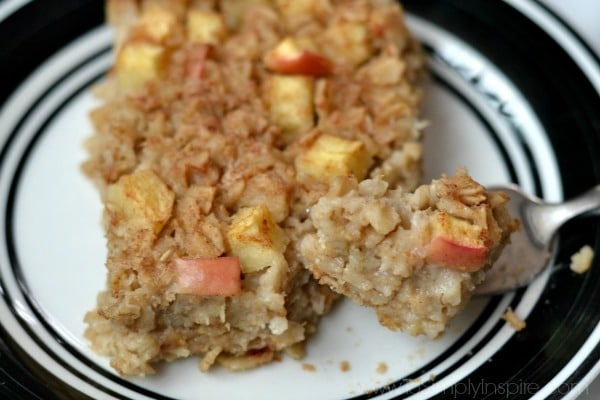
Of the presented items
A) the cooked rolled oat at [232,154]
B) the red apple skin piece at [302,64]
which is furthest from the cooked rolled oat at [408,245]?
the red apple skin piece at [302,64]

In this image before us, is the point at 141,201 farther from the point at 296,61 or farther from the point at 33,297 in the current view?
the point at 296,61

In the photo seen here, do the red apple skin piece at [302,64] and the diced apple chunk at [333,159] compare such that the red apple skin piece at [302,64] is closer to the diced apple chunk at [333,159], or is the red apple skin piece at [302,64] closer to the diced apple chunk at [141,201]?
the diced apple chunk at [333,159]

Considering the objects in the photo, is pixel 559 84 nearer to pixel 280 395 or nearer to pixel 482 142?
pixel 482 142

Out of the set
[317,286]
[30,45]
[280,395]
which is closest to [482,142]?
[317,286]

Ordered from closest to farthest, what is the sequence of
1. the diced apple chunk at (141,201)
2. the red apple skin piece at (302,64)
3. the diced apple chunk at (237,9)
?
the diced apple chunk at (141,201) → the red apple skin piece at (302,64) → the diced apple chunk at (237,9)

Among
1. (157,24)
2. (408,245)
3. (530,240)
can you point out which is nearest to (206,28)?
(157,24)

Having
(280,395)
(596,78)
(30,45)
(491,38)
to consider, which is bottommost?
(280,395)
